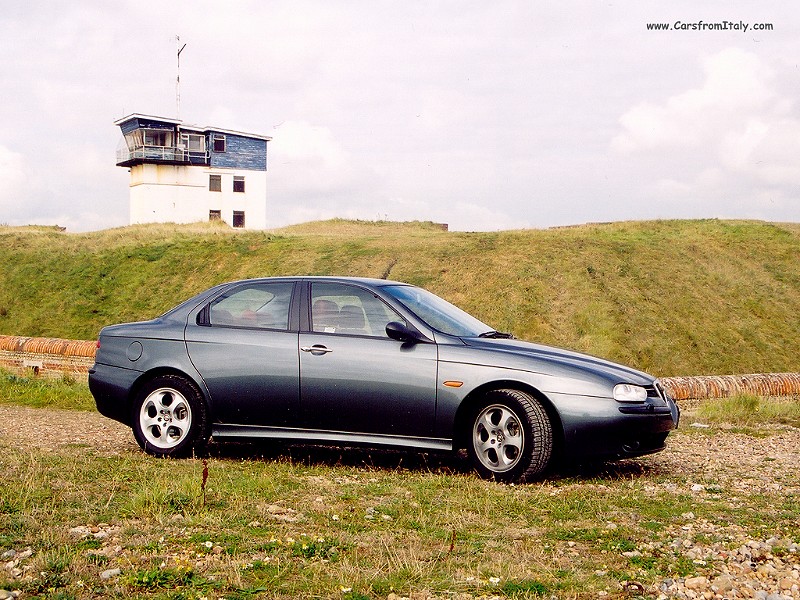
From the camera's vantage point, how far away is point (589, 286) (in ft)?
99.6

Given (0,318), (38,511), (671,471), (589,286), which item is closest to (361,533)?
(38,511)

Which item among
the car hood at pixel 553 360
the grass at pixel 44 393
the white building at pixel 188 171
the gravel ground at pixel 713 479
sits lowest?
the gravel ground at pixel 713 479

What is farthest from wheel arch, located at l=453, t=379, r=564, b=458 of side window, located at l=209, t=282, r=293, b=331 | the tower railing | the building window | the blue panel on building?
the blue panel on building

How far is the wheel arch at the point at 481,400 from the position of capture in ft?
23.1

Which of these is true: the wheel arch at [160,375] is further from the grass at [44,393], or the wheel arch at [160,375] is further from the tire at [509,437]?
the grass at [44,393]

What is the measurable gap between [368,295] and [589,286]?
2339 cm

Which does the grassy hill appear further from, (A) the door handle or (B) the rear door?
(A) the door handle

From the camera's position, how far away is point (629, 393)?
23.3 feet

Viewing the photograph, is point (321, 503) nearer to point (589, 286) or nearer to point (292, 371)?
point (292, 371)

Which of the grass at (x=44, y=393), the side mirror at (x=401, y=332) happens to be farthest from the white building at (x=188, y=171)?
the side mirror at (x=401, y=332)

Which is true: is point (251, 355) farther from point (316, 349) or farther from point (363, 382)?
point (363, 382)

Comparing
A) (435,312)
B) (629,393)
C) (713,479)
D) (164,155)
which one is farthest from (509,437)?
(164,155)

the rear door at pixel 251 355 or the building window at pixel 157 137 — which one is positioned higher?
the building window at pixel 157 137

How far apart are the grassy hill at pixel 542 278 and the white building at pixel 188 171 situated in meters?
17.0
